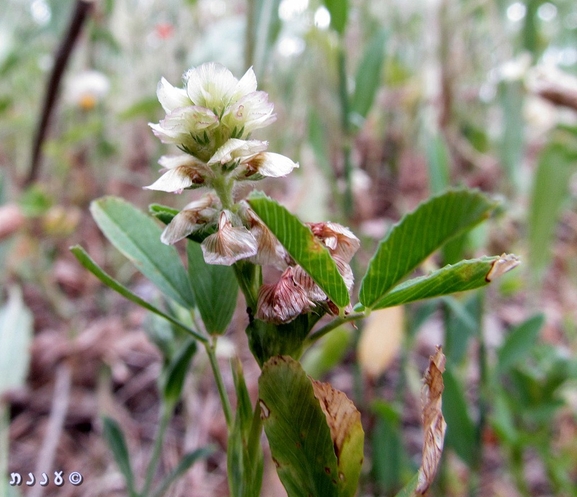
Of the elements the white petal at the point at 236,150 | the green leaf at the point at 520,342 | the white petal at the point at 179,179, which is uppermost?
the white petal at the point at 236,150

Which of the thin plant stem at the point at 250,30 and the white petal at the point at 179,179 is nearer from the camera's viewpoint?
the white petal at the point at 179,179

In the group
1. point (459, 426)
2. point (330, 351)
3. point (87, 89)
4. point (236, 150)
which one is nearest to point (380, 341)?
point (330, 351)

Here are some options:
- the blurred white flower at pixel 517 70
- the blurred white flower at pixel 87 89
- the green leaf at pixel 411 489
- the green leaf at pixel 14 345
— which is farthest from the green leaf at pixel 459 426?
the blurred white flower at pixel 87 89

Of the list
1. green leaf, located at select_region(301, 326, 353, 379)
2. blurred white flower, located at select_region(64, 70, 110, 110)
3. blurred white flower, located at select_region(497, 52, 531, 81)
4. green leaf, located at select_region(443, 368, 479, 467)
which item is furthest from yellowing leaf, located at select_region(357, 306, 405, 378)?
blurred white flower, located at select_region(64, 70, 110, 110)

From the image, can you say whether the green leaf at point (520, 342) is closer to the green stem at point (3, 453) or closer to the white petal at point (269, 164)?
the white petal at point (269, 164)

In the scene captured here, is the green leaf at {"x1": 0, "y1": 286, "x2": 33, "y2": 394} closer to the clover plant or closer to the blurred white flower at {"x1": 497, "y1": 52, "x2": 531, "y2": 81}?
the clover plant

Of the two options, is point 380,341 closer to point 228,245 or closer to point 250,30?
point 250,30

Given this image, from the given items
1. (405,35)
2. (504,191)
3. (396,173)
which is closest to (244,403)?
(504,191)
